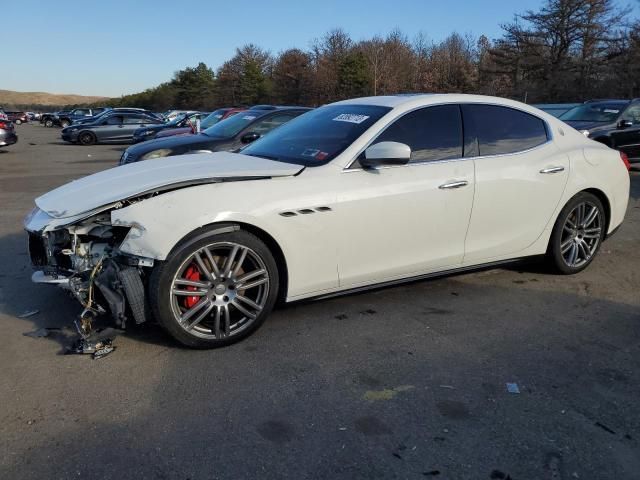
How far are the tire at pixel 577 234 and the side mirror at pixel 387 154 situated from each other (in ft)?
6.04

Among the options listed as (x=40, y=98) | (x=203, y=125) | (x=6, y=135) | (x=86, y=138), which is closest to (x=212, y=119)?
(x=203, y=125)

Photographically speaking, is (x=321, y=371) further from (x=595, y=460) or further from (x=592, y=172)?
(x=592, y=172)

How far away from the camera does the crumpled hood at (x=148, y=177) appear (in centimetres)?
346

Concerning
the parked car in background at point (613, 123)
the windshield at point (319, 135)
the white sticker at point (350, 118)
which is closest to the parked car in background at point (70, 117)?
the parked car in background at point (613, 123)

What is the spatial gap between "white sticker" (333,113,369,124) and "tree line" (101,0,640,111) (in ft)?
113

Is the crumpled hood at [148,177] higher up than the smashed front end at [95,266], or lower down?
higher up

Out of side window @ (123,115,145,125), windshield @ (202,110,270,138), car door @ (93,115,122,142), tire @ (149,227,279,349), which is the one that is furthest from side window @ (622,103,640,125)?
car door @ (93,115,122,142)

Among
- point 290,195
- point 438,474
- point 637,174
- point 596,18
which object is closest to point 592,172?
point 290,195

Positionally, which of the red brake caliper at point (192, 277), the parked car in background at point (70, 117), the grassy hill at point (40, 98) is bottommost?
the red brake caliper at point (192, 277)

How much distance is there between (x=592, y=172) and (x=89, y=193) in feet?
13.6

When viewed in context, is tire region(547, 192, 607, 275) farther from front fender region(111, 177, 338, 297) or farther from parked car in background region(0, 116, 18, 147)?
parked car in background region(0, 116, 18, 147)

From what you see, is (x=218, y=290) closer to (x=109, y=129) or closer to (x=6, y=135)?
(x=6, y=135)

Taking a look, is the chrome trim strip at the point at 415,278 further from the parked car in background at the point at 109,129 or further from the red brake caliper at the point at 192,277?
A: the parked car in background at the point at 109,129

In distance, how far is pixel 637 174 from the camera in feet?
40.0
